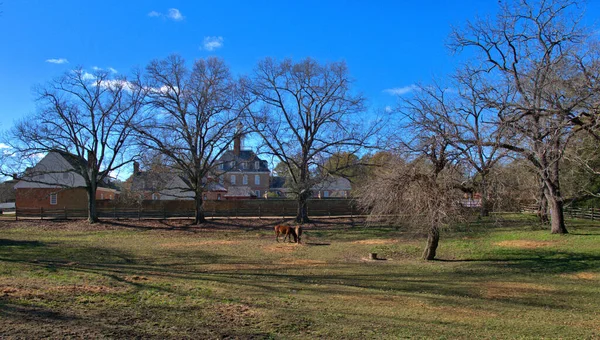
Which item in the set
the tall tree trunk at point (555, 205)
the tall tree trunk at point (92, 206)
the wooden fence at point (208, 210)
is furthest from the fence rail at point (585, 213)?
the tall tree trunk at point (92, 206)

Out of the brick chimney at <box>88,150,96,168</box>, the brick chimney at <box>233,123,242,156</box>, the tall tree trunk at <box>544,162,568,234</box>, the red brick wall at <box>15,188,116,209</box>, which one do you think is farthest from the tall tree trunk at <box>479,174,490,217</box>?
the red brick wall at <box>15,188,116,209</box>

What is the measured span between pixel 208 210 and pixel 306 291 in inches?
1353

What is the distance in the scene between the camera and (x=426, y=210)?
16.8 meters

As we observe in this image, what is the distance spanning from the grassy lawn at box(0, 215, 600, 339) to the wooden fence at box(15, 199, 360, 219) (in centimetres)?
1902

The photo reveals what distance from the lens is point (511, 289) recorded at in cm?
1298

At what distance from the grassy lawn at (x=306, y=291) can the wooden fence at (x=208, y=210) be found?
19.0 meters

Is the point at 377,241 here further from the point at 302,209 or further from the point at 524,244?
the point at 302,209

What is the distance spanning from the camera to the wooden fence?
40.5 metres

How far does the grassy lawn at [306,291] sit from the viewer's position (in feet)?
23.5

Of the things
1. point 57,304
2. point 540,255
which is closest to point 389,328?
point 57,304

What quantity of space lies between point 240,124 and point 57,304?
29.4m

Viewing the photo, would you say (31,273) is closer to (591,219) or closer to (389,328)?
(389,328)

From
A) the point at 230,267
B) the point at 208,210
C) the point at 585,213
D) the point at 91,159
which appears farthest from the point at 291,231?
the point at 585,213

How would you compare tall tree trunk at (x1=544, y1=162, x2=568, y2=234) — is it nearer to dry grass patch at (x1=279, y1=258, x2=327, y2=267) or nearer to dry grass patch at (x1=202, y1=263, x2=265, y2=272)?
dry grass patch at (x1=279, y1=258, x2=327, y2=267)
